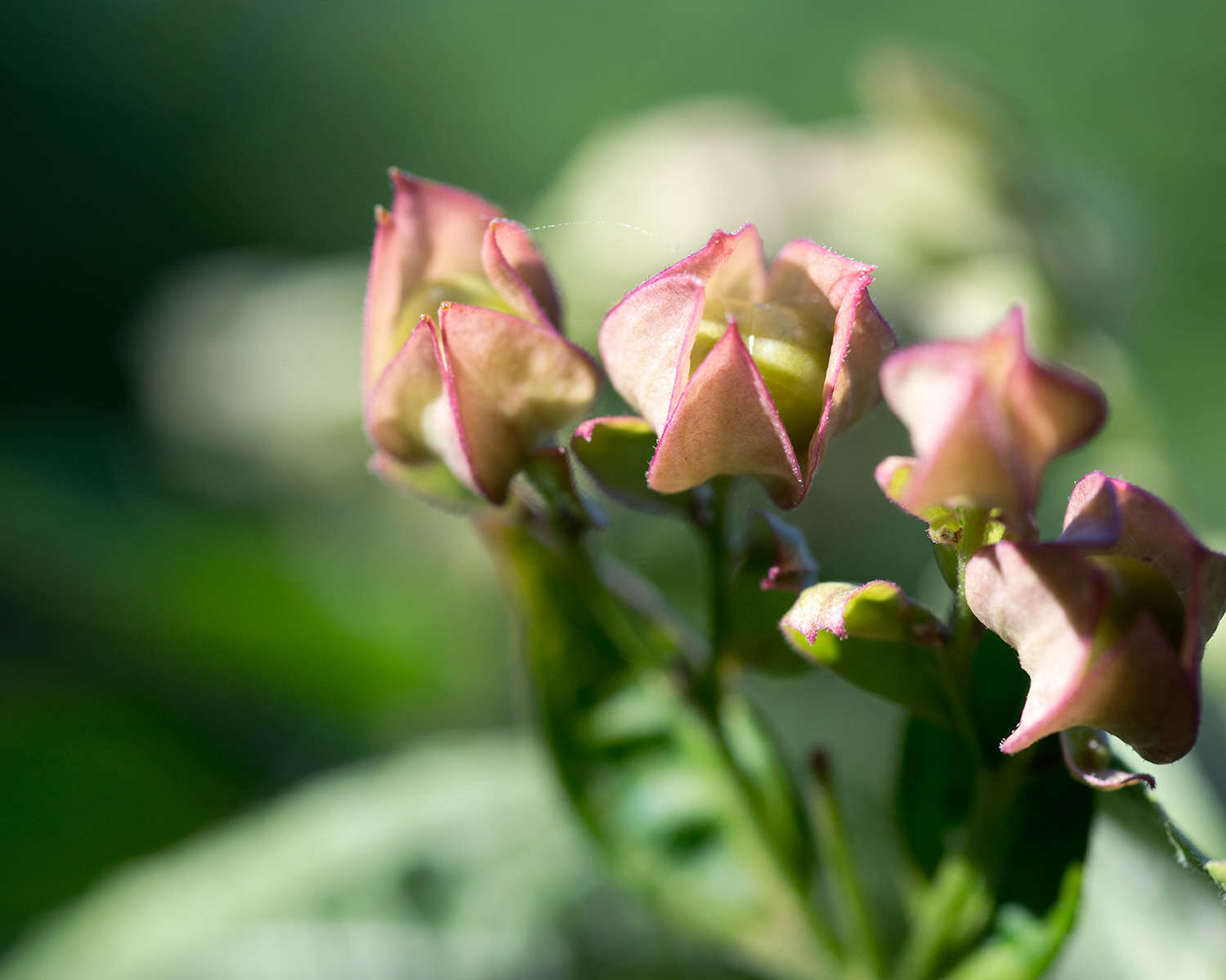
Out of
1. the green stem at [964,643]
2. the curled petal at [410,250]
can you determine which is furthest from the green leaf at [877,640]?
the curled petal at [410,250]

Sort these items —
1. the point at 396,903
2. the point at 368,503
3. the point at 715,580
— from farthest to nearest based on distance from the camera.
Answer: the point at 368,503
the point at 396,903
the point at 715,580

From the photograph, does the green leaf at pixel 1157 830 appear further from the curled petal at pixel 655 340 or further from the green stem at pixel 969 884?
the curled petal at pixel 655 340

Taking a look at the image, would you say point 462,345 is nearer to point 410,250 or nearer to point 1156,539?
point 410,250

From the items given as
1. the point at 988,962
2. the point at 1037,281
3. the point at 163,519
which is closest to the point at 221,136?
the point at 163,519

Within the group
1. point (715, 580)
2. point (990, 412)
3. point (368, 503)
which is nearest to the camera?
point (990, 412)

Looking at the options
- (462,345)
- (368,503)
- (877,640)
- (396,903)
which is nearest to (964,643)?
(877,640)

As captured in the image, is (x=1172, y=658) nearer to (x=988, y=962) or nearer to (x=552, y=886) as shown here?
(x=988, y=962)
